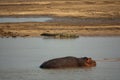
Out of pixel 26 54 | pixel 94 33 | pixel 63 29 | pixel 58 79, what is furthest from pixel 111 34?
pixel 58 79

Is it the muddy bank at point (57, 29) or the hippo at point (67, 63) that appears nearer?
the hippo at point (67, 63)

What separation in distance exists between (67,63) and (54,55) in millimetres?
2630

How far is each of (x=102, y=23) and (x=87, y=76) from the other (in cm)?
1644

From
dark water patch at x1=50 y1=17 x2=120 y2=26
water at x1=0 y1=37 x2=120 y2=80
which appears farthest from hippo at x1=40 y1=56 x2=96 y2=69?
dark water patch at x1=50 y1=17 x2=120 y2=26

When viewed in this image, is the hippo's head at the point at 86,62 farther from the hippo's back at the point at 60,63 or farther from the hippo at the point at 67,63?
the hippo's back at the point at 60,63

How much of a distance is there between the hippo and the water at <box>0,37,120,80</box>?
0.28m

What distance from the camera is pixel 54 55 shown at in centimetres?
2075

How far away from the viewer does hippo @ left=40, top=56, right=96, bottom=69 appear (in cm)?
1811

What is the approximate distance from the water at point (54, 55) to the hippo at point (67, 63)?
283 mm

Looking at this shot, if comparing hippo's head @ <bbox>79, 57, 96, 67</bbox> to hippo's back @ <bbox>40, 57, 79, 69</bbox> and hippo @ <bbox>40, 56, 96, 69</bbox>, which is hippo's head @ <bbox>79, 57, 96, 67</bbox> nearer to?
hippo @ <bbox>40, 56, 96, 69</bbox>

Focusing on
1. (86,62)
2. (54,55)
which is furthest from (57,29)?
(86,62)

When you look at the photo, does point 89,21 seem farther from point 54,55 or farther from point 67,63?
point 67,63

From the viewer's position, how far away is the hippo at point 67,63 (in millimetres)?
18109

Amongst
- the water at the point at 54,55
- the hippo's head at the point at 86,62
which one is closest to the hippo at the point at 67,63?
the hippo's head at the point at 86,62
